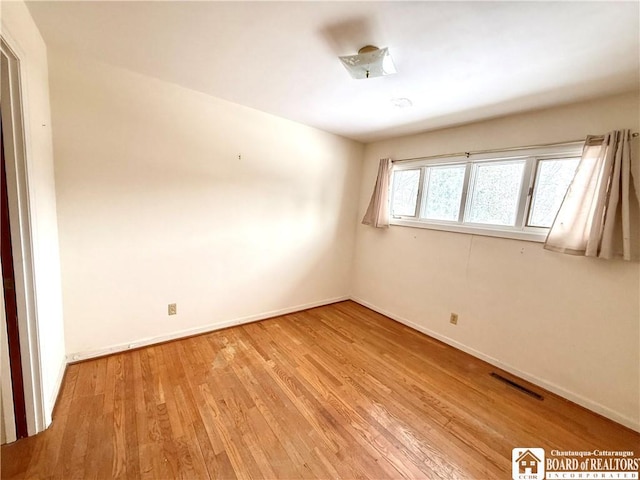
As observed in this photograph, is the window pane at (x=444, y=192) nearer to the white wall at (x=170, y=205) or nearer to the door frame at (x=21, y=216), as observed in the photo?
the white wall at (x=170, y=205)

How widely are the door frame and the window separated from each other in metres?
3.08

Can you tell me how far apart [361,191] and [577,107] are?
7.24 ft

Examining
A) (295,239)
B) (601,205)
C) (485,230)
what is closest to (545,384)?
(485,230)

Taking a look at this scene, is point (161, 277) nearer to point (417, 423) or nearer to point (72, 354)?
point (72, 354)

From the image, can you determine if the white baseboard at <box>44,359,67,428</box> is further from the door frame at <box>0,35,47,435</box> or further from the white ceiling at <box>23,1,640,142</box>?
the white ceiling at <box>23,1,640,142</box>

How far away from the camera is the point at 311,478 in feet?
4.12

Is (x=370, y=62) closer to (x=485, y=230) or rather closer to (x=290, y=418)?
(x=485, y=230)

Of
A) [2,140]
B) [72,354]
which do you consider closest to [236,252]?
[72,354]

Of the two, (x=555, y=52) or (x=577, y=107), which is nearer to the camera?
(x=555, y=52)

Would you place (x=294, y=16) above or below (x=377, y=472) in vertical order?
above

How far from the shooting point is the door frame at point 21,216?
1181mm

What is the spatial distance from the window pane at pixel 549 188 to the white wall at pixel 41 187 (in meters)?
3.38

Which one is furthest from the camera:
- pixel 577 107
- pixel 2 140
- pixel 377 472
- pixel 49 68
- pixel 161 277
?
pixel 161 277

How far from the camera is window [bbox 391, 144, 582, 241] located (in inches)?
81.6
